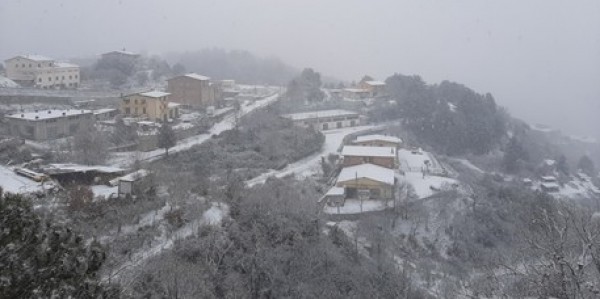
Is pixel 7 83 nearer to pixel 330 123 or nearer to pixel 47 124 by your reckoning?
pixel 47 124

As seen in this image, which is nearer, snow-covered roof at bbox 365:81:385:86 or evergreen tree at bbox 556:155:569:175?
evergreen tree at bbox 556:155:569:175

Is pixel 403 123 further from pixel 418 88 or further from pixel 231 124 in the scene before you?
pixel 231 124

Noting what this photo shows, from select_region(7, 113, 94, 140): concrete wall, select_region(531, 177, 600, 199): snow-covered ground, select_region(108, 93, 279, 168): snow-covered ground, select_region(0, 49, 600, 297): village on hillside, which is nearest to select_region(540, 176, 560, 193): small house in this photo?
select_region(0, 49, 600, 297): village on hillside

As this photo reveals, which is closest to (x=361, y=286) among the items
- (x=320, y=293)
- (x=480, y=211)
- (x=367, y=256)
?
(x=320, y=293)

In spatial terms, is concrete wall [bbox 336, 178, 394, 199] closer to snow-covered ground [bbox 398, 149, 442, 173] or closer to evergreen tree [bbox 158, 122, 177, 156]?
snow-covered ground [bbox 398, 149, 442, 173]

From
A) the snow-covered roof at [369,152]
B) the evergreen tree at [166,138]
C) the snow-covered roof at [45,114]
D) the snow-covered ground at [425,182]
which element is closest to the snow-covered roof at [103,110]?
the snow-covered roof at [45,114]
